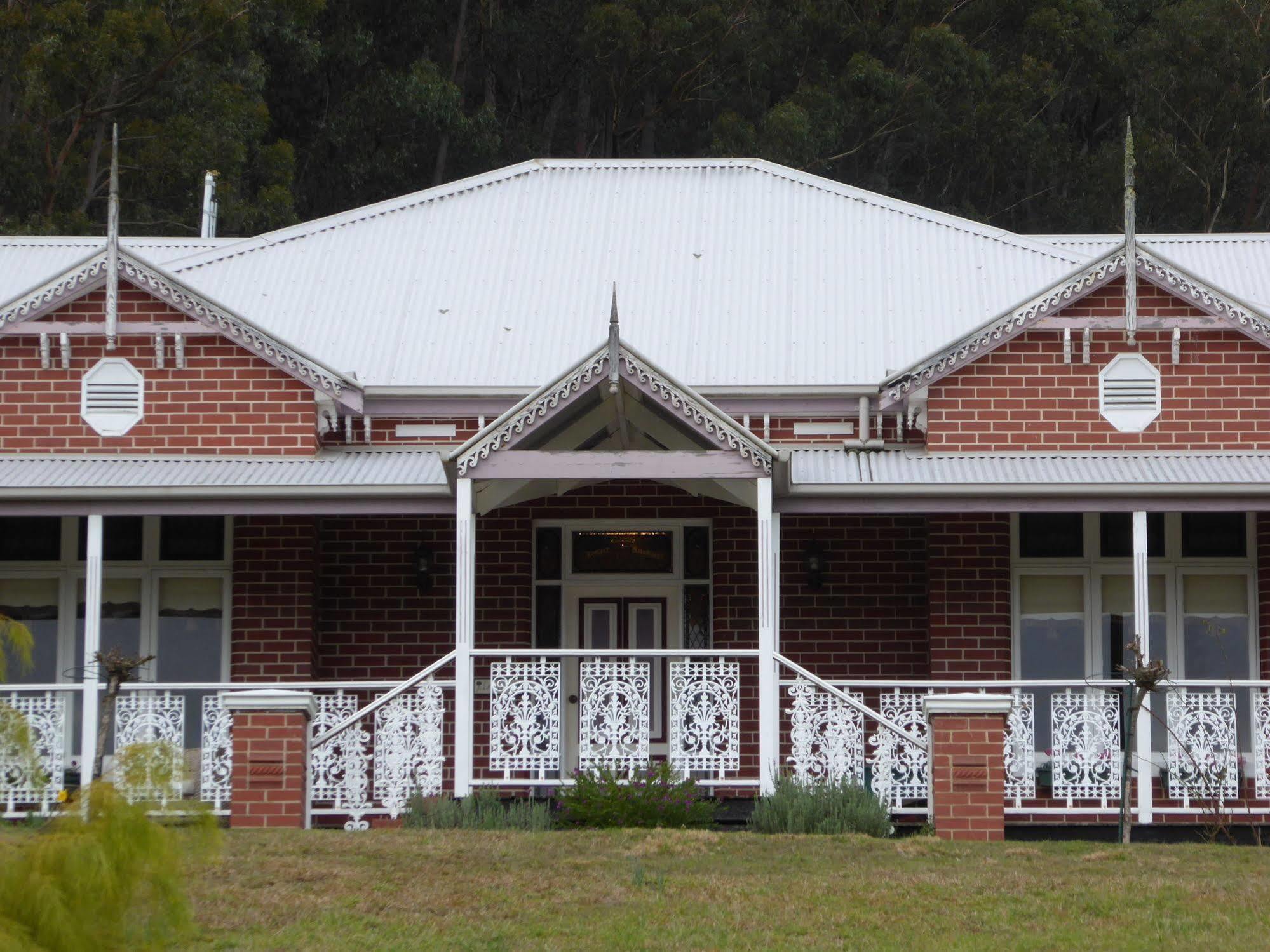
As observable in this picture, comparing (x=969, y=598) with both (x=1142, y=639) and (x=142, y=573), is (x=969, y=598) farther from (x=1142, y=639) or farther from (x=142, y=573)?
(x=142, y=573)

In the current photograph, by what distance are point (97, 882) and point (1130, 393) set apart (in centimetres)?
1239

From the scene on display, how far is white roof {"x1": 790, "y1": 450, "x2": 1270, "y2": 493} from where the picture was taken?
54.2ft

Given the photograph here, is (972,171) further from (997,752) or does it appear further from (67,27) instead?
(997,752)

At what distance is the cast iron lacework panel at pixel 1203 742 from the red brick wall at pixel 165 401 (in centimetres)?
741

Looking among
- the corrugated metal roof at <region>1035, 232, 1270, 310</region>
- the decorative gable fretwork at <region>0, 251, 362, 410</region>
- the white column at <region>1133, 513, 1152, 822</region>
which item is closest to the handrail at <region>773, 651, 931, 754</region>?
the white column at <region>1133, 513, 1152, 822</region>

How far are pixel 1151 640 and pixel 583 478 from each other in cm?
546

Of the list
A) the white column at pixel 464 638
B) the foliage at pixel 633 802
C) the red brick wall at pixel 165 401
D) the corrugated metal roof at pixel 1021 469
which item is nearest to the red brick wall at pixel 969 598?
the corrugated metal roof at pixel 1021 469

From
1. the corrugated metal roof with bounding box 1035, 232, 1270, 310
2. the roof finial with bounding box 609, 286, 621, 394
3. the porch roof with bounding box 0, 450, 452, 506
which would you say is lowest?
the porch roof with bounding box 0, 450, 452, 506

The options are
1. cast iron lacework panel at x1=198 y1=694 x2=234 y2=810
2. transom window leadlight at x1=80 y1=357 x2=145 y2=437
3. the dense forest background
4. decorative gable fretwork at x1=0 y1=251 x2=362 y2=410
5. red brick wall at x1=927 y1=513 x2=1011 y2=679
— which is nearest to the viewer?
cast iron lacework panel at x1=198 y1=694 x2=234 y2=810

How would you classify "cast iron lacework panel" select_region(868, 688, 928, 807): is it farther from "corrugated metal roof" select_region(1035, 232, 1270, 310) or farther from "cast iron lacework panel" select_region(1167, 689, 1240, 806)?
"corrugated metal roof" select_region(1035, 232, 1270, 310)

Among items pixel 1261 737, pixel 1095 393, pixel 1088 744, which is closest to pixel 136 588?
pixel 1088 744

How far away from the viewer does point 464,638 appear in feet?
51.4

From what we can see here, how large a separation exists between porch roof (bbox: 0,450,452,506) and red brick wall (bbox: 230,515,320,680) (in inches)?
25.7

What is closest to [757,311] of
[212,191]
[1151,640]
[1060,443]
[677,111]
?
[1060,443]
